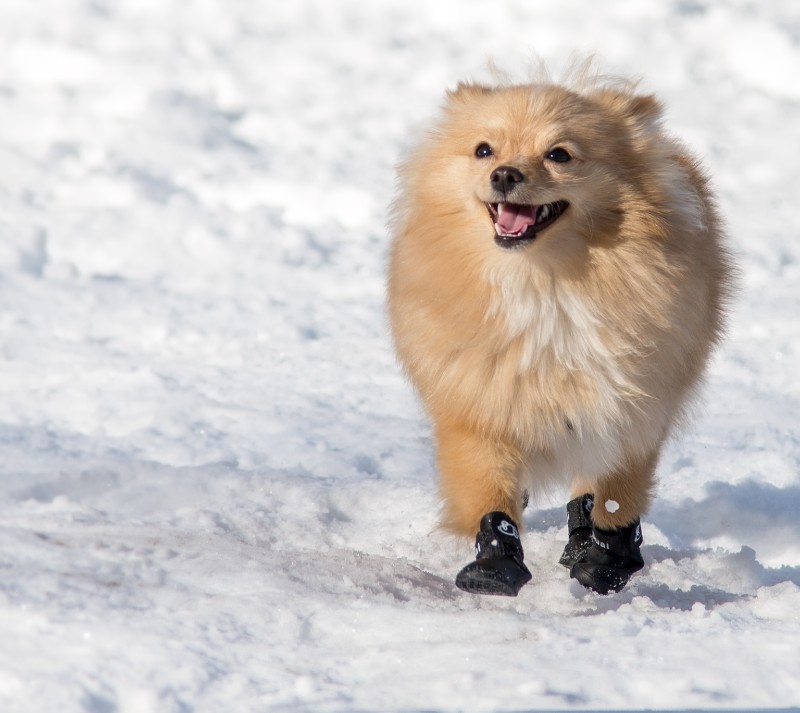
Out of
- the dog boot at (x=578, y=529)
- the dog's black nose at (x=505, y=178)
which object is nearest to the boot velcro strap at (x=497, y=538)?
the dog boot at (x=578, y=529)

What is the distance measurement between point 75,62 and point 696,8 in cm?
544

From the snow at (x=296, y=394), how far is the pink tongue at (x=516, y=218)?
969 millimetres

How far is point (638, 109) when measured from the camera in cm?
386

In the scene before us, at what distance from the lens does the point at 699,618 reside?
2842mm

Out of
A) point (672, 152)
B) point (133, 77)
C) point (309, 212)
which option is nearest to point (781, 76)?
point (309, 212)

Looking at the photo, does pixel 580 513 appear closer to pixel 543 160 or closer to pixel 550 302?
pixel 550 302

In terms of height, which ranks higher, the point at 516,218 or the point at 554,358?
the point at 516,218

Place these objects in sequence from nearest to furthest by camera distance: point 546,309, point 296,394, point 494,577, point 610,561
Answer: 1. point 494,577
2. point 546,309
3. point 610,561
4. point 296,394

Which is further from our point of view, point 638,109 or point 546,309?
point 638,109

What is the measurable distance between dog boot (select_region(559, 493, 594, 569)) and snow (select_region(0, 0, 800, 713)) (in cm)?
14

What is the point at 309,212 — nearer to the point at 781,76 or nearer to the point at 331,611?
the point at 781,76

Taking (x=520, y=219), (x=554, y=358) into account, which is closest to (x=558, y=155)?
(x=520, y=219)

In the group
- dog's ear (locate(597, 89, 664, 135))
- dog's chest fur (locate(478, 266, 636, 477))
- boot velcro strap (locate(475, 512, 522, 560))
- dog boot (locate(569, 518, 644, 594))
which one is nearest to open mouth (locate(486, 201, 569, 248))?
dog's chest fur (locate(478, 266, 636, 477))

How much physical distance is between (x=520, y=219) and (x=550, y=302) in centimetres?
26
